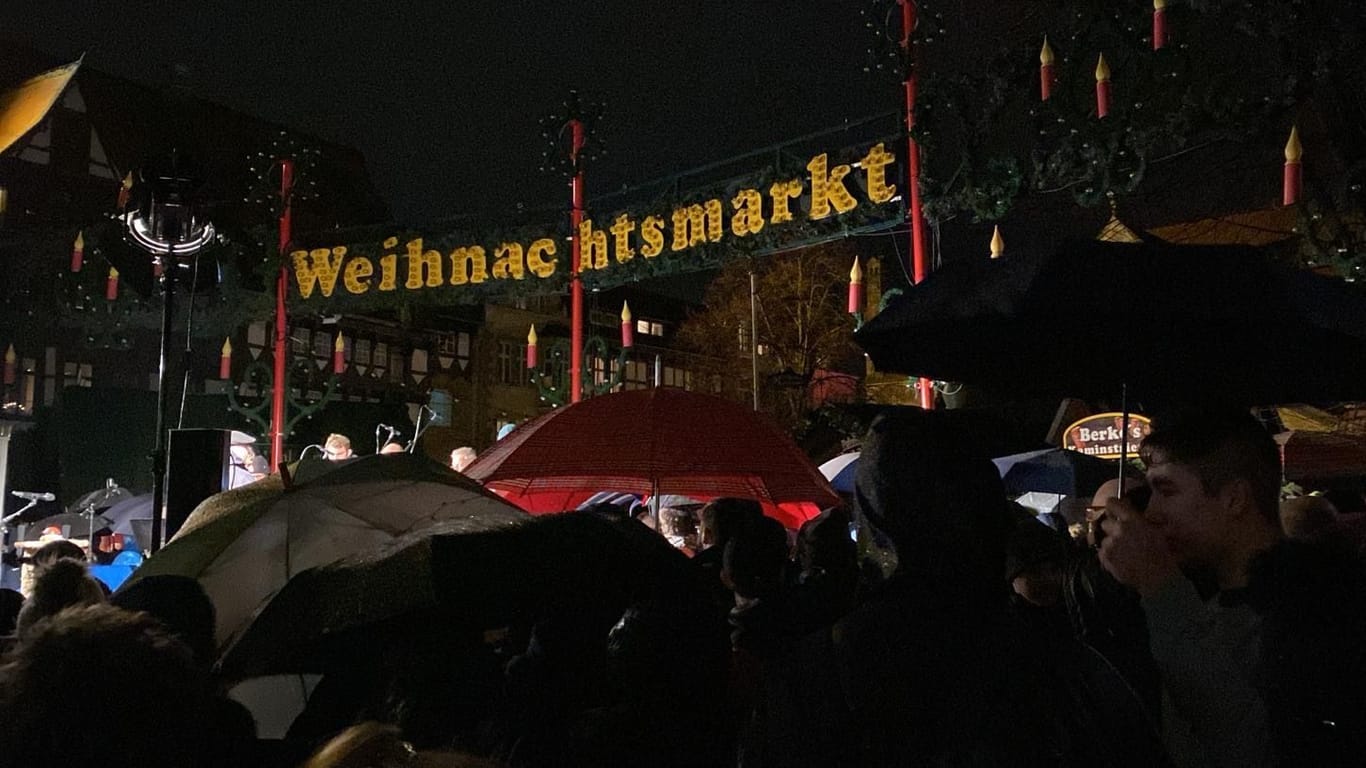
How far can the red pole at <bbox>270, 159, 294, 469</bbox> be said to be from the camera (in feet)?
57.8

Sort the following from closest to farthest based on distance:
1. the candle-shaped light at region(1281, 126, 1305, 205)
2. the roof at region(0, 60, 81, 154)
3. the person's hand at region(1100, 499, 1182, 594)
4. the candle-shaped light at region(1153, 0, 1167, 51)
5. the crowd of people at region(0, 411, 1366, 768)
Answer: the crowd of people at region(0, 411, 1366, 768)
the person's hand at region(1100, 499, 1182, 594)
the roof at region(0, 60, 81, 154)
the candle-shaped light at region(1281, 126, 1305, 205)
the candle-shaped light at region(1153, 0, 1167, 51)

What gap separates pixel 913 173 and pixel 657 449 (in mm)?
6730

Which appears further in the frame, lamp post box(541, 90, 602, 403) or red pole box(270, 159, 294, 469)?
red pole box(270, 159, 294, 469)

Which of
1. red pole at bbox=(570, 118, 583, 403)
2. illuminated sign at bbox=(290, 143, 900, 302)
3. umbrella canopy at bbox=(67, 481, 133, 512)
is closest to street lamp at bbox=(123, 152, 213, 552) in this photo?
illuminated sign at bbox=(290, 143, 900, 302)

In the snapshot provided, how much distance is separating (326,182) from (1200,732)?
153 feet

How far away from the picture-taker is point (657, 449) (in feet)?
18.9

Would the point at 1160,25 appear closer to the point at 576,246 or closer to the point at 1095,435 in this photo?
the point at 576,246

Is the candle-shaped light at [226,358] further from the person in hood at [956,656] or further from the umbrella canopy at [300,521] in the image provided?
the person in hood at [956,656]

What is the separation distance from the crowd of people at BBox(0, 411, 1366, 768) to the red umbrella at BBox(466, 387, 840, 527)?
2174mm

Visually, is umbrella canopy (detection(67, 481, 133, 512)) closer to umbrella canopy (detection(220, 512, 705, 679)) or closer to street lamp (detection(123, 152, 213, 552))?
street lamp (detection(123, 152, 213, 552))

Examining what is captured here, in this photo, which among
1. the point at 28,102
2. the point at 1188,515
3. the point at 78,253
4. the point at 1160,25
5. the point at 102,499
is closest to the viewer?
the point at 1188,515

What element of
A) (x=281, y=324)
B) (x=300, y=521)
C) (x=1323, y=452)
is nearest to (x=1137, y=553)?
(x=300, y=521)

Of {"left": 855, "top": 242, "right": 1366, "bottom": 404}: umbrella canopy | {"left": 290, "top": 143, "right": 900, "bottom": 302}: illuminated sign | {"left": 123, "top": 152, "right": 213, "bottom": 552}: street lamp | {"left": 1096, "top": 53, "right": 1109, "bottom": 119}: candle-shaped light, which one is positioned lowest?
{"left": 855, "top": 242, "right": 1366, "bottom": 404}: umbrella canopy

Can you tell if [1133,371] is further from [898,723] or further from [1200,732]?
[898,723]
